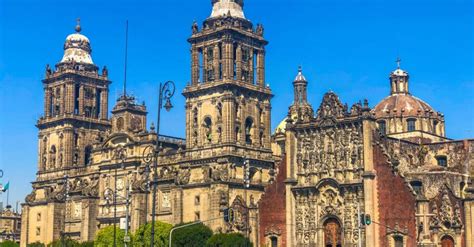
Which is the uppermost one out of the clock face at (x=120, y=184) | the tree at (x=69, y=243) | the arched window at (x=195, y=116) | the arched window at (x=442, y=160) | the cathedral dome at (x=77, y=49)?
the cathedral dome at (x=77, y=49)

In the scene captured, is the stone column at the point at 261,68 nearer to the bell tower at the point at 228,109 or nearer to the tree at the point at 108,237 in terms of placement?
the bell tower at the point at 228,109

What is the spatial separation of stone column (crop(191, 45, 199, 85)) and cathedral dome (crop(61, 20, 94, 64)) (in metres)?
32.8

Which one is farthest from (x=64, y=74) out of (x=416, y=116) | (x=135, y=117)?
(x=416, y=116)

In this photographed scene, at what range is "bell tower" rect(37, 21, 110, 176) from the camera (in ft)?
468

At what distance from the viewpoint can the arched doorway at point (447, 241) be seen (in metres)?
84.1

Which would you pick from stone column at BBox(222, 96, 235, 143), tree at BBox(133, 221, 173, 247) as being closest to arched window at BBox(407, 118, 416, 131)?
stone column at BBox(222, 96, 235, 143)

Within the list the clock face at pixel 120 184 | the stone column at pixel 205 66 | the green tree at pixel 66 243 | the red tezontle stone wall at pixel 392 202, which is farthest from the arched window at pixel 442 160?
the green tree at pixel 66 243

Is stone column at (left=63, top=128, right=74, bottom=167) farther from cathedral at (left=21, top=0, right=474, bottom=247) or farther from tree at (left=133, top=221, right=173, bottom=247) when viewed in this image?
tree at (left=133, top=221, right=173, bottom=247)

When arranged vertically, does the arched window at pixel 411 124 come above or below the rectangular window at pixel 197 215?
above

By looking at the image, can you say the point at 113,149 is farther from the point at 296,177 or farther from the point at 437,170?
the point at 437,170

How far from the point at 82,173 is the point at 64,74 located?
17.6 m

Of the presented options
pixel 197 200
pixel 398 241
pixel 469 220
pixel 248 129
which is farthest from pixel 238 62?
pixel 469 220

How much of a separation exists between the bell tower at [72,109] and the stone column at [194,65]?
1056 inches

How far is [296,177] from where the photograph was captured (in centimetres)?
9406
